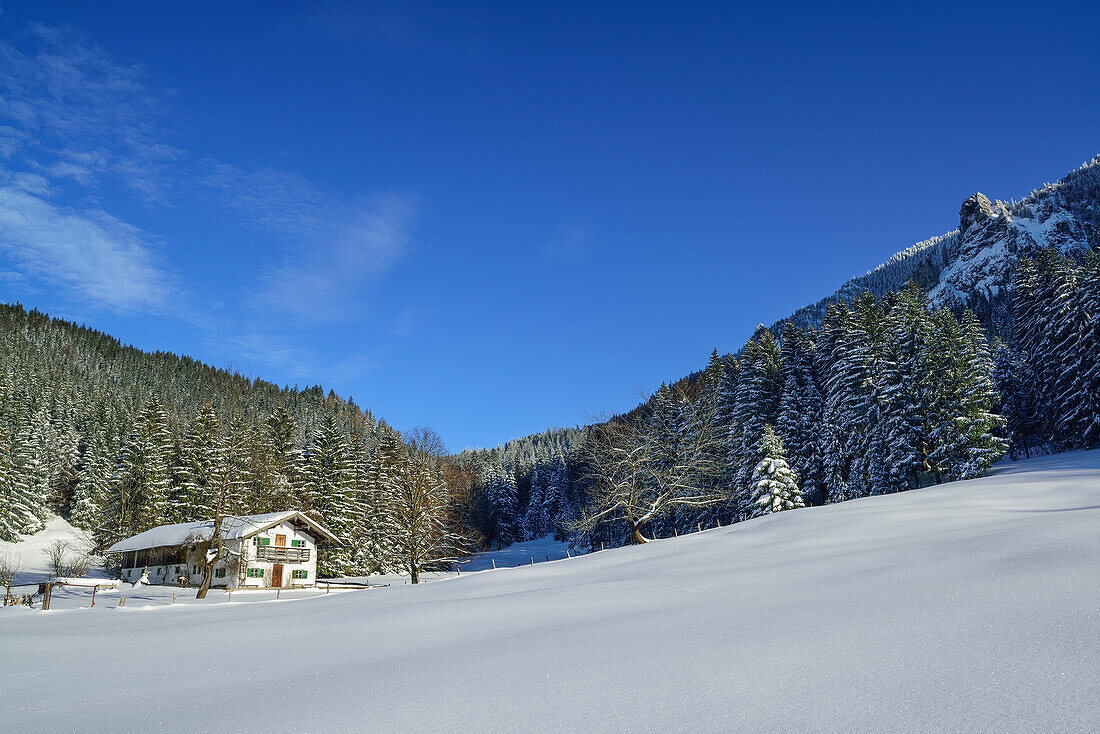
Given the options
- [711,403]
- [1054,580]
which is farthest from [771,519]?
[711,403]

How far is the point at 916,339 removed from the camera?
4166cm

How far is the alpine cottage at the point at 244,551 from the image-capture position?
48062 mm

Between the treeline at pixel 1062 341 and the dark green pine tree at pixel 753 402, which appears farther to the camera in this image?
the dark green pine tree at pixel 753 402

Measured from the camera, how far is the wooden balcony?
48656mm

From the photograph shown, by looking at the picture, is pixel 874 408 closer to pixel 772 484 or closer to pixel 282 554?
pixel 772 484

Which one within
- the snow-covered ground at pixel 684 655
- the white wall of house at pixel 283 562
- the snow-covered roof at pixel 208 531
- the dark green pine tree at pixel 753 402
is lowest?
the snow-covered ground at pixel 684 655

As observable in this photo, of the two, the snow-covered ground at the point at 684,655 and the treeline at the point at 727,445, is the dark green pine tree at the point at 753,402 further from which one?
the snow-covered ground at the point at 684,655

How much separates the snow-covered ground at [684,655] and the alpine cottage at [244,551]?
1410 inches

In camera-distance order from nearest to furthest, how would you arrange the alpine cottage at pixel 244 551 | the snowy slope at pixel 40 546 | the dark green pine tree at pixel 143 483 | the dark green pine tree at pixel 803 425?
the dark green pine tree at pixel 803 425, the alpine cottage at pixel 244 551, the dark green pine tree at pixel 143 483, the snowy slope at pixel 40 546

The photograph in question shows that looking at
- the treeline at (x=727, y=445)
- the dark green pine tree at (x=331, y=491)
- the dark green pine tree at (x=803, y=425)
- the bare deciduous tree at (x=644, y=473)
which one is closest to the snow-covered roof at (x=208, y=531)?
the dark green pine tree at (x=331, y=491)

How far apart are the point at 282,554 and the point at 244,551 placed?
117 inches

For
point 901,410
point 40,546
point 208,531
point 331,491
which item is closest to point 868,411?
point 901,410

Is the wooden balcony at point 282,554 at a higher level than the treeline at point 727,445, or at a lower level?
lower

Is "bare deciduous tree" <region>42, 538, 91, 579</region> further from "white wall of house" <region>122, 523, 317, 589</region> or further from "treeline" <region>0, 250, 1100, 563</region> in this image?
"white wall of house" <region>122, 523, 317, 589</region>
